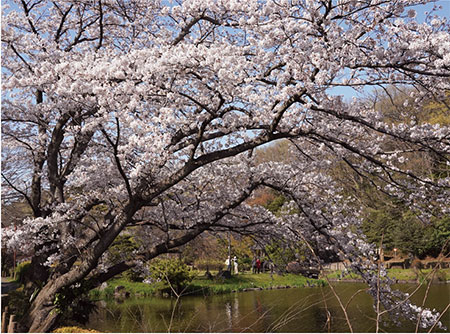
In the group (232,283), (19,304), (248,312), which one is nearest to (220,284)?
(232,283)

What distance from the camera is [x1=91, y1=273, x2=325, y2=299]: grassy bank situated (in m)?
11.9

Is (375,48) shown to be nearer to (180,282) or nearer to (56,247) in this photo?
(56,247)

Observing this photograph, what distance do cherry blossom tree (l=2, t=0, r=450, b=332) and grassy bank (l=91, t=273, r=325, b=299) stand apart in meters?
4.83

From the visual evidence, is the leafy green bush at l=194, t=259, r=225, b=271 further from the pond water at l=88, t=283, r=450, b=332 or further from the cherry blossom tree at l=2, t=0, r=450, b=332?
the cherry blossom tree at l=2, t=0, r=450, b=332

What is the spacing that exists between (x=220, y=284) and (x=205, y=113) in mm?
9732

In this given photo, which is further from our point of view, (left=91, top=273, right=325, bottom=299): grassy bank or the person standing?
the person standing

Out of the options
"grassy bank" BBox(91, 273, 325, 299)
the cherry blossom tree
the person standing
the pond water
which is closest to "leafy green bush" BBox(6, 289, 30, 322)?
the cherry blossom tree

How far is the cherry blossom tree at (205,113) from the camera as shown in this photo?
12.5ft

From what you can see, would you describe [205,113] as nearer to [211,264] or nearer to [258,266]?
[258,266]

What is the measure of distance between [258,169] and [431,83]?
8.40 feet

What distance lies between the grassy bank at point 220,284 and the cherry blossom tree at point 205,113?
4.83 meters

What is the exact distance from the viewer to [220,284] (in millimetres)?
13438

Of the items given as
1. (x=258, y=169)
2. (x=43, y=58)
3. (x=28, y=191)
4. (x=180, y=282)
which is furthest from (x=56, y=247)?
(x=180, y=282)

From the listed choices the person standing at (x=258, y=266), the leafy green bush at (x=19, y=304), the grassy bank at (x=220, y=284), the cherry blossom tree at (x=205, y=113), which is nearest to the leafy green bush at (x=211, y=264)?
the person standing at (x=258, y=266)
